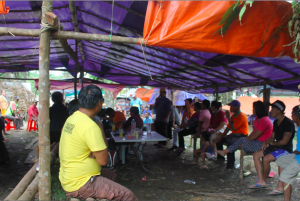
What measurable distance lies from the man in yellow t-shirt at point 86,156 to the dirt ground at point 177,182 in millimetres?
1318

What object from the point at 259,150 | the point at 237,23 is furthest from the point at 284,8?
the point at 259,150

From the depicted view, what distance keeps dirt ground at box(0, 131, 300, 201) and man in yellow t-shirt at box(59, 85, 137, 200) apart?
1.32 metres

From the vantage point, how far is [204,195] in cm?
394

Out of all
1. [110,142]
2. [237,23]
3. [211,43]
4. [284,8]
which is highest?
[284,8]

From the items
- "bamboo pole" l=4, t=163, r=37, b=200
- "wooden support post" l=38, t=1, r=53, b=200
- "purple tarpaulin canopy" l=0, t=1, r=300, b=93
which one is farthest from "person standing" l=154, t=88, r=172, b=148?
"wooden support post" l=38, t=1, r=53, b=200

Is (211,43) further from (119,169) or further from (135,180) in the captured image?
(119,169)

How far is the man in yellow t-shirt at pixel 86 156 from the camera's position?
6.71 feet

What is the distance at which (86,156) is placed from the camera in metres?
2.14

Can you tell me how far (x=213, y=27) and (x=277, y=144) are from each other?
9.16 ft

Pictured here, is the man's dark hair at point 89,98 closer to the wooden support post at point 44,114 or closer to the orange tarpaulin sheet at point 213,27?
the wooden support post at point 44,114

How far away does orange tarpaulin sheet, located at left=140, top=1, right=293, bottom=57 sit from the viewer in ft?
7.79

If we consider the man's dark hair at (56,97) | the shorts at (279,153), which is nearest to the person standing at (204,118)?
the shorts at (279,153)

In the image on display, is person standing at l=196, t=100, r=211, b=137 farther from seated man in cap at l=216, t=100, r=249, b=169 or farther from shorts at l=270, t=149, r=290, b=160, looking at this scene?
shorts at l=270, t=149, r=290, b=160

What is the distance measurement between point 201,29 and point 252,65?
2.55 meters
